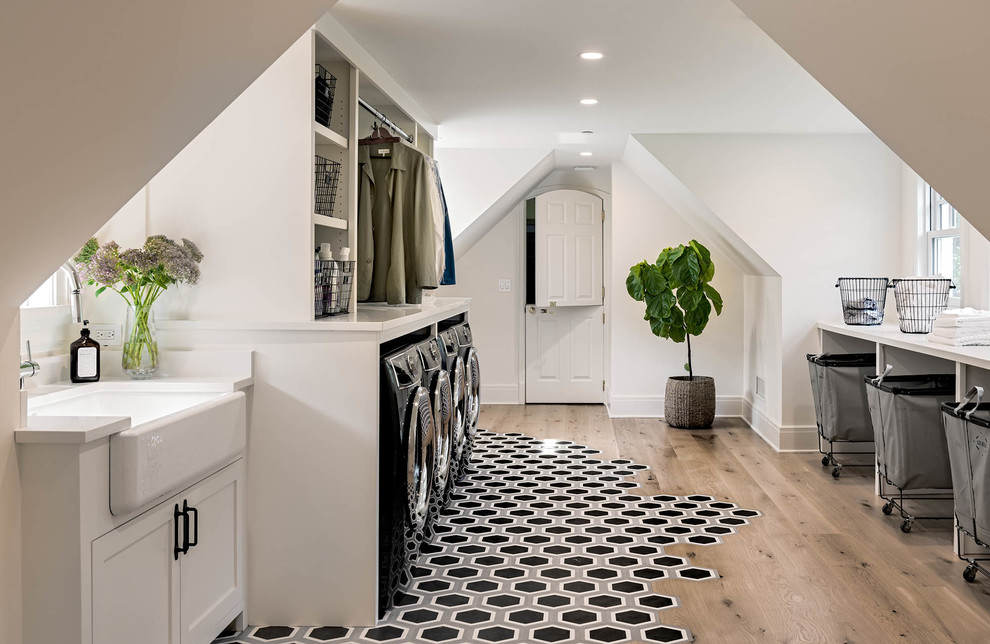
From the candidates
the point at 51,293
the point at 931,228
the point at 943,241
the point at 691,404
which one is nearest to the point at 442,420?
the point at 51,293

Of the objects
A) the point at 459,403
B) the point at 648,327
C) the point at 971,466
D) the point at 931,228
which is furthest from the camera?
the point at 648,327

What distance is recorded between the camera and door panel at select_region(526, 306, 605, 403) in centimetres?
752

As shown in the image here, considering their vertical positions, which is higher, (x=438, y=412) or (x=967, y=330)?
(x=967, y=330)

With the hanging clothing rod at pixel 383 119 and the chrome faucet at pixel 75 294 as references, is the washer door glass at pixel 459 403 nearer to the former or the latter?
the hanging clothing rod at pixel 383 119

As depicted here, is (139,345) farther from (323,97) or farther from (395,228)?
(395,228)

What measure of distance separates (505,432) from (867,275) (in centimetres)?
278

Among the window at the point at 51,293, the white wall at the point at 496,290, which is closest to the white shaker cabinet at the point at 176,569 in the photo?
the window at the point at 51,293

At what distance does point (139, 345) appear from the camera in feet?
8.65

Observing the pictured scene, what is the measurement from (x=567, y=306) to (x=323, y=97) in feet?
15.3

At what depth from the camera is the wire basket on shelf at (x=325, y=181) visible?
3299 millimetres

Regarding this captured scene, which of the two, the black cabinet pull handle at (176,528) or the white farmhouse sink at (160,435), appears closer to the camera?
the white farmhouse sink at (160,435)

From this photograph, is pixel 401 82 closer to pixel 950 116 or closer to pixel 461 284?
pixel 950 116

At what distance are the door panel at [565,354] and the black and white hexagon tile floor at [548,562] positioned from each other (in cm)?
247

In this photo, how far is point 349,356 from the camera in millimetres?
2715
